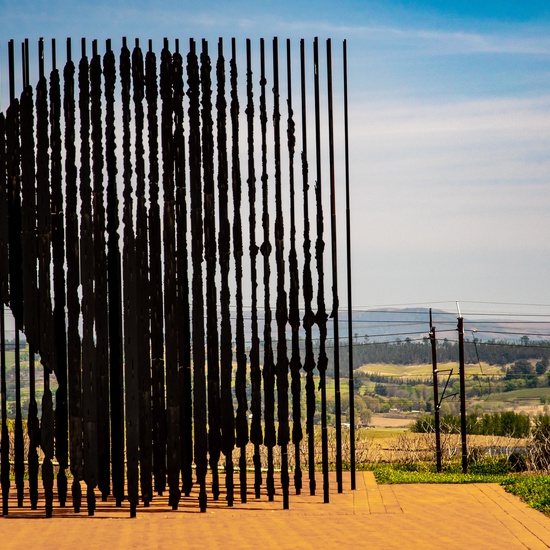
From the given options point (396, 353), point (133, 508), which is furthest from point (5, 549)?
point (396, 353)

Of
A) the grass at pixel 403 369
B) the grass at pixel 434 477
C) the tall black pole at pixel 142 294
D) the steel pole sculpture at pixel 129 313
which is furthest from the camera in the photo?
the grass at pixel 403 369

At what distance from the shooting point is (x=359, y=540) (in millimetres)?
6945

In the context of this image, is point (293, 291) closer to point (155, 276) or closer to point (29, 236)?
point (155, 276)

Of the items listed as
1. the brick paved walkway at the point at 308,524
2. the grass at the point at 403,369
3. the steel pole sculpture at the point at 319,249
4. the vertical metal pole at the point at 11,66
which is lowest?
the grass at the point at 403,369

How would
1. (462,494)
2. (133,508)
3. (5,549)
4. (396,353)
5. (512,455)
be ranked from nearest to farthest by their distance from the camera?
(5,549) < (133,508) < (462,494) < (512,455) < (396,353)

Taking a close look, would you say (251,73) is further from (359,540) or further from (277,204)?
(359,540)

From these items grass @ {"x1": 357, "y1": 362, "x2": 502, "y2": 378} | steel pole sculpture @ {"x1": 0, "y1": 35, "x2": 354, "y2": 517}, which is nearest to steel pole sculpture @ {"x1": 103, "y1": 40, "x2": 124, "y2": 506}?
steel pole sculpture @ {"x1": 0, "y1": 35, "x2": 354, "y2": 517}

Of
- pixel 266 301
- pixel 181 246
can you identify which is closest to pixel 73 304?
pixel 181 246

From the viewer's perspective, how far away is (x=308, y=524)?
7.52 meters

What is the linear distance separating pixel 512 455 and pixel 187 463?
577 centimetres

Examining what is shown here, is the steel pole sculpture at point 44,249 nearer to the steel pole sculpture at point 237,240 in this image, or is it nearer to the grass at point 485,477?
the steel pole sculpture at point 237,240

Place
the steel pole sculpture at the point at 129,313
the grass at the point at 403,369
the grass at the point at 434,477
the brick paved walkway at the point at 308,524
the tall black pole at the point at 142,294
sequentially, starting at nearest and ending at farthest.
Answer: the brick paved walkway at the point at 308,524 < the steel pole sculpture at the point at 129,313 < the tall black pole at the point at 142,294 < the grass at the point at 434,477 < the grass at the point at 403,369

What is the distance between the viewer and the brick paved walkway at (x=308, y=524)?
691 cm

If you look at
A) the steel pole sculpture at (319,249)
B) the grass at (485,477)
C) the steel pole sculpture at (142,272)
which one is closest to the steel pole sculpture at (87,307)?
the steel pole sculpture at (142,272)
